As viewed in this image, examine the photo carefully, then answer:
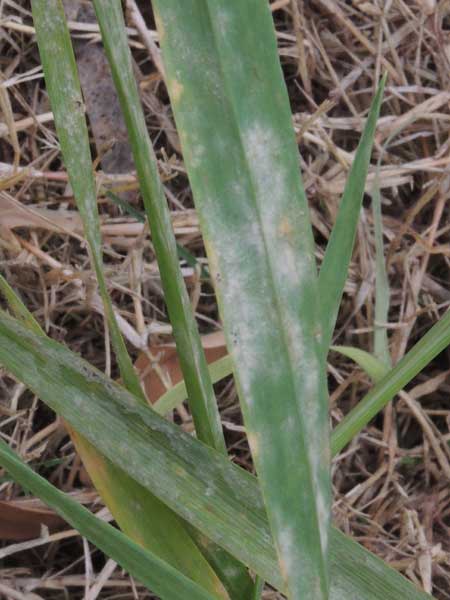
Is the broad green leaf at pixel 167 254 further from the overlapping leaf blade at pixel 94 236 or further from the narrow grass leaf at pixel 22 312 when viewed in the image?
the narrow grass leaf at pixel 22 312

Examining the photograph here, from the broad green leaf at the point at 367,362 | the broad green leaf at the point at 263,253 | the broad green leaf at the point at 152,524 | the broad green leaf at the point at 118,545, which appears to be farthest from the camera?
the broad green leaf at the point at 367,362

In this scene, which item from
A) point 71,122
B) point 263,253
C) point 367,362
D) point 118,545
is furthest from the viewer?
point 367,362

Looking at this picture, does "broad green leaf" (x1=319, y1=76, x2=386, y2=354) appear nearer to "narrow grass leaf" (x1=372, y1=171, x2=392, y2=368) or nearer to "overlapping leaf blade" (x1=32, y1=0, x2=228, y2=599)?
"overlapping leaf blade" (x1=32, y1=0, x2=228, y2=599)

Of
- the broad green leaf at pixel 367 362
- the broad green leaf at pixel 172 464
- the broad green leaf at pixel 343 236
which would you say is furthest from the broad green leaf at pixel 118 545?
the broad green leaf at pixel 367 362

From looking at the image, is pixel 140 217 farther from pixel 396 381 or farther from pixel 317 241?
pixel 396 381

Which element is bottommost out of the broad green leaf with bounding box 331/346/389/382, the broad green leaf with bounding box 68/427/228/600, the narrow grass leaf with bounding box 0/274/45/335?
the broad green leaf with bounding box 331/346/389/382

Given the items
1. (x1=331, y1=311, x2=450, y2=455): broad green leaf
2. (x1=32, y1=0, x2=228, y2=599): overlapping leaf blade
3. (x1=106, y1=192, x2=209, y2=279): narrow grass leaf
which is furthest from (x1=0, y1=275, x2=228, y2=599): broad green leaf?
(x1=106, y1=192, x2=209, y2=279): narrow grass leaf

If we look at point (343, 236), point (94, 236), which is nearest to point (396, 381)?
point (343, 236)
